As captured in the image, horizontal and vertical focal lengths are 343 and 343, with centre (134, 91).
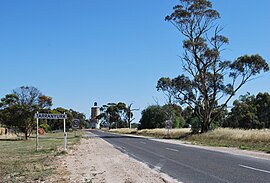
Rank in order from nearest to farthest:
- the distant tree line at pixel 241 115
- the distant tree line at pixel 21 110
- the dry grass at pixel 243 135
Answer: the dry grass at pixel 243 135
the distant tree line at pixel 21 110
the distant tree line at pixel 241 115

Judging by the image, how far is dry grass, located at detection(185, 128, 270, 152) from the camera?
2921cm

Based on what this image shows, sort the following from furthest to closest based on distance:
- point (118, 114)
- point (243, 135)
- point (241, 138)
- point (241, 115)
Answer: point (118, 114) < point (241, 115) < point (243, 135) < point (241, 138)

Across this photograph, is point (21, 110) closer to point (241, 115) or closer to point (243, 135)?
point (243, 135)

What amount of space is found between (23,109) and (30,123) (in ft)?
7.50

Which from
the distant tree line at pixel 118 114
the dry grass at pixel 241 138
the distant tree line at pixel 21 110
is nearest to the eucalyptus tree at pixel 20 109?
the distant tree line at pixel 21 110

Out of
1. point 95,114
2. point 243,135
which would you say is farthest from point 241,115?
point 95,114

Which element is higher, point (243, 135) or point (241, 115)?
point (241, 115)

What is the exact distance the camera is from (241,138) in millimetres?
34656

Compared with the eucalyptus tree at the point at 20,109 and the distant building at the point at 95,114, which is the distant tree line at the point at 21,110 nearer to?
the eucalyptus tree at the point at 20,109

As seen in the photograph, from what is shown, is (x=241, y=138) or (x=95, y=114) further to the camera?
(x=95, y=114)

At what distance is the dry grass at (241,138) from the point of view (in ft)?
95.8

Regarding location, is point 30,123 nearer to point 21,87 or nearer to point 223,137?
point 21,87

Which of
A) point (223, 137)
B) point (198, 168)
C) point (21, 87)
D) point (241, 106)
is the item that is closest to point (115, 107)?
point (241, 106)

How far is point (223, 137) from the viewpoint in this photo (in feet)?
129
